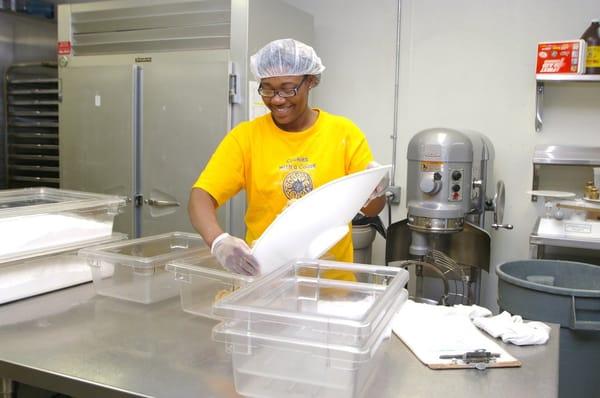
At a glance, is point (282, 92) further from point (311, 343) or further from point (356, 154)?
point (311, 343)

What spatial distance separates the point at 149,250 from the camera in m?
1.83

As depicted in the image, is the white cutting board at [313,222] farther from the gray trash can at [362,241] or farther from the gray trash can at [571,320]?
the gray trash can at [362,241]

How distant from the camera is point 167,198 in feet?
10.6

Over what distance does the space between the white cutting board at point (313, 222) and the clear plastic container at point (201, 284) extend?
122 mm

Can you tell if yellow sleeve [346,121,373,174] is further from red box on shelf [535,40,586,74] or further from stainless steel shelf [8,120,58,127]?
stainless steel shelf [8,120,58,127]

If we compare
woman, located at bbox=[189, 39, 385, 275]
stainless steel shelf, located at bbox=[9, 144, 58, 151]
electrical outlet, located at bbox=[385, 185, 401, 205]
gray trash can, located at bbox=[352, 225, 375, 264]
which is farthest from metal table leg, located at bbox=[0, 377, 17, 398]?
stainless steel shelf, located at bbox=[9, 144, 58, 151]

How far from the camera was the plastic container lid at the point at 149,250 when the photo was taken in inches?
65.0

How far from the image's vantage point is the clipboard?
1.29m

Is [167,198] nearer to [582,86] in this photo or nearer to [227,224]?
[227,224]

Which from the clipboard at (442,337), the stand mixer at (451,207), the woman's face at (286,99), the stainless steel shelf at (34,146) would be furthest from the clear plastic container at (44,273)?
the stainless steel shelf at (34,146)

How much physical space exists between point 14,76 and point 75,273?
9.04 ft

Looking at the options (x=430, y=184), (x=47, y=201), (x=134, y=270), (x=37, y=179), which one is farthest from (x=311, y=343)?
(x=37, y=179)

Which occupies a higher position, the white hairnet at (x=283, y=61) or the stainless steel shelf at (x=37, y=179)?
the white hairnet at (x=283, y=61)

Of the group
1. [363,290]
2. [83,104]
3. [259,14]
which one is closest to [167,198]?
[83,104]
